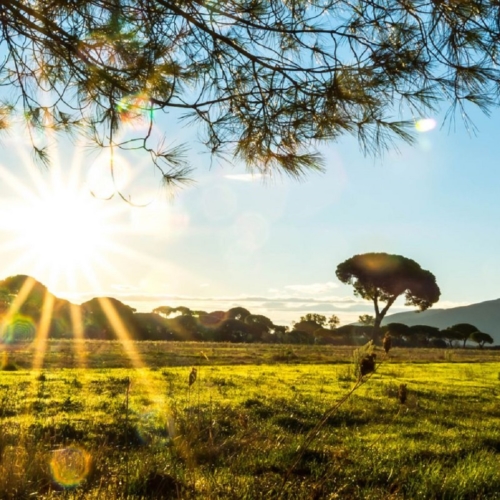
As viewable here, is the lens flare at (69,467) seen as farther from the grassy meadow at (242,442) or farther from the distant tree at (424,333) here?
the distant tree at (424,333)

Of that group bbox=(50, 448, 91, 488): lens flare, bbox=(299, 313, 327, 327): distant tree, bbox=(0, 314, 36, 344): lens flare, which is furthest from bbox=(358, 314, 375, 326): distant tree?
bbox=(50, 448, 91, 488): lens flare

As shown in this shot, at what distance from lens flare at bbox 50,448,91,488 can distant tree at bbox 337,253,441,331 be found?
47.7 meters

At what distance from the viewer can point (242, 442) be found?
4621mm

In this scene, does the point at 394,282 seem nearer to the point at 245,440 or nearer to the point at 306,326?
the point at 306,326

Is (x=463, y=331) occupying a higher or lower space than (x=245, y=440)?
higher

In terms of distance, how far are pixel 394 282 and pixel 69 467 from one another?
49.5m

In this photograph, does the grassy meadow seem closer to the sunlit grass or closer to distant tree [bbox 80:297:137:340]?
the sunlit grass

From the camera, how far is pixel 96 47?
189 inches

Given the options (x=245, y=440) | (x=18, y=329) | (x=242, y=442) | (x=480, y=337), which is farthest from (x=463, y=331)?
(x=242, y=442)

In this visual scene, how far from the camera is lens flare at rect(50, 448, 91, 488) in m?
3.74

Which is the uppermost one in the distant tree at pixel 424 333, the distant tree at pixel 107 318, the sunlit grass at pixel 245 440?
the distant tree at pixel 107 318

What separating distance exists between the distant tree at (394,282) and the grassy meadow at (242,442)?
40966mm

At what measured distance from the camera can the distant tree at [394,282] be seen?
168 ft

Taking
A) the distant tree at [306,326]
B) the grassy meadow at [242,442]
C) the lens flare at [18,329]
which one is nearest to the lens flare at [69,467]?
the grassy meadow at [242,442]
